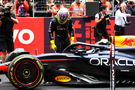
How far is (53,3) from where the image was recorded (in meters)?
15.3

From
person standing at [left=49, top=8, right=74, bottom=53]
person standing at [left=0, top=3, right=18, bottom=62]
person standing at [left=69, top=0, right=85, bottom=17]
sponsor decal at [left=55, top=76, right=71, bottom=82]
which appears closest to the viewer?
sponsor decal at [left=55, top=76, right=71, bottom=82]

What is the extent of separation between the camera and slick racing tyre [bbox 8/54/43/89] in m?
8.48

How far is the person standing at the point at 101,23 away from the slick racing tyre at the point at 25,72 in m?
5.40

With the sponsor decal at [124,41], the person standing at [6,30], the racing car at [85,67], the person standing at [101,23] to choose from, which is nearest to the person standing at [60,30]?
the person standing at [6,30]

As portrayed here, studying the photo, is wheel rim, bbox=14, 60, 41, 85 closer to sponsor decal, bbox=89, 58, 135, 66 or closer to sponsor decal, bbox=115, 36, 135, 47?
sponsor decal, bbox=89, 58, 135, 66

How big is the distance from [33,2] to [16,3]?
620 mm

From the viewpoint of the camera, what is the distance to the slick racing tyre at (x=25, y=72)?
8477 mm

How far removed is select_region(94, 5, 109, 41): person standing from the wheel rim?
540cm

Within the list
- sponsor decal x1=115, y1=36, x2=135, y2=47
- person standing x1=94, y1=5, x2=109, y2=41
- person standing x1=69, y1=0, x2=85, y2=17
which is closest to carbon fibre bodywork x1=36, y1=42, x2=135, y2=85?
sponsor decal x1=115, y1=36, x2=135, y2=47

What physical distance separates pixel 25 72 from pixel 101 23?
5.66m

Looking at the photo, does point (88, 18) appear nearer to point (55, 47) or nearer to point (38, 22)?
point (38, 22)

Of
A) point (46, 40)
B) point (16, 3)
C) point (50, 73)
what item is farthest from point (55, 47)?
point (16, 3)

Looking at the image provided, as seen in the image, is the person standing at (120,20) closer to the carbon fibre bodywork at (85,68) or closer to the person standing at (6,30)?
the person standing at (6,30)

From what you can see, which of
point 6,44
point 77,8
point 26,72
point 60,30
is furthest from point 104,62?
point 77,8
